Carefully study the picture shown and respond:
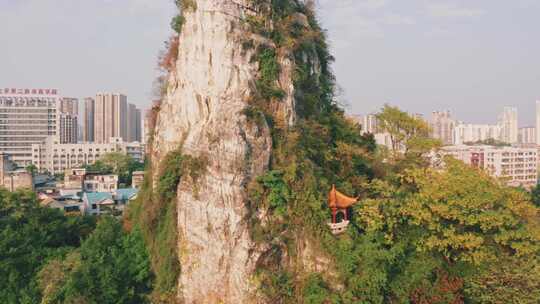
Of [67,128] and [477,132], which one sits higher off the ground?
[477,132]

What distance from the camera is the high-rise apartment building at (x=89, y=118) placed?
54.0 metres

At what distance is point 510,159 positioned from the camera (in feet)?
113

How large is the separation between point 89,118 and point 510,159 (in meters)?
46.7

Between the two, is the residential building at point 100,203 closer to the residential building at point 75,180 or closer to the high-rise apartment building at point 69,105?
the residential building at point 75,180

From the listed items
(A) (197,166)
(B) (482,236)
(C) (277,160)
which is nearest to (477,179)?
(B) (482,236)

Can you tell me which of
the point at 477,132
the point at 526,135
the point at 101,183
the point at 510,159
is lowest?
the point at 101,183

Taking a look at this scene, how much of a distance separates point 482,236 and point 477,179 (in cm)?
117

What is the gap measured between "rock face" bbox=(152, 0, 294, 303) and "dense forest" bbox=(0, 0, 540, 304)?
273 mm

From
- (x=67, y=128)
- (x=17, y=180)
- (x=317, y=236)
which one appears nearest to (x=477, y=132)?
(x=67, y=128)

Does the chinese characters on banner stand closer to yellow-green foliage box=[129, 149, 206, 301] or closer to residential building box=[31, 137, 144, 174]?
residential building box=[31, 137, 144, 174]

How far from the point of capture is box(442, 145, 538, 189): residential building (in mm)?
A: 33219

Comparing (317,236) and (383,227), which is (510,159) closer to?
(383,227)

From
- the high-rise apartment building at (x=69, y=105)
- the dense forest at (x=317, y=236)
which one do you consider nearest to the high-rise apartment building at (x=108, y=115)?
the high-rise apartment building at (x=69, y=105)

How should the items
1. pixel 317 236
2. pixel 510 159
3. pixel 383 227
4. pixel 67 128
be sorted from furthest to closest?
pixel 67 128 → pixel 510 159 → pixel 383 227 → pixel 317 236
